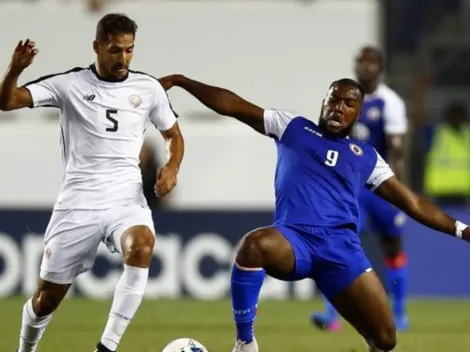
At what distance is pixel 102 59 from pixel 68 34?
371 inches

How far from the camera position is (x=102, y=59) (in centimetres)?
830

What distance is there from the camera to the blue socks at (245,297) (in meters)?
8.23

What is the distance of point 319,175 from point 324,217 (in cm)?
27

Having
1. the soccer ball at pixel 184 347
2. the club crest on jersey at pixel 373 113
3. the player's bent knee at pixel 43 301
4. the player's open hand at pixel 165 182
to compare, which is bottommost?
the soccer ball at pixel 184 347

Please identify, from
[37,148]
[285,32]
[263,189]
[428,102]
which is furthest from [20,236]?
[428,102]

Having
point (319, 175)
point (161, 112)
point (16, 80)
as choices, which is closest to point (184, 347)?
point (319, 175)

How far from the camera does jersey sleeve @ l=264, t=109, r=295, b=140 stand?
8.63 m

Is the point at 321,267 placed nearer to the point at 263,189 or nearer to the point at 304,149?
the point at 304,149

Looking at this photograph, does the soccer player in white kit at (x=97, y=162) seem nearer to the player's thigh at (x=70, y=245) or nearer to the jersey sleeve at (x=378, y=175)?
the player's thigh at (x=70, y=245)

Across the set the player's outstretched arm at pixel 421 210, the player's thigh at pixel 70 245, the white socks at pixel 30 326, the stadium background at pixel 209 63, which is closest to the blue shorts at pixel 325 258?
the player's outstretched arm at pixel 421 210

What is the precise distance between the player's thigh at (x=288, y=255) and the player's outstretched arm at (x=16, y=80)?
1.64m

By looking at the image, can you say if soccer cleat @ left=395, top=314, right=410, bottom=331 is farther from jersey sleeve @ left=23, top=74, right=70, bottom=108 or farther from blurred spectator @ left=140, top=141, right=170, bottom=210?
jersey sleeve @ left=23, top=74, right=70, bottom=108

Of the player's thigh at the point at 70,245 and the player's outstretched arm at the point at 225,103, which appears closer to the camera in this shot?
the player's thigh at the point at 70,245

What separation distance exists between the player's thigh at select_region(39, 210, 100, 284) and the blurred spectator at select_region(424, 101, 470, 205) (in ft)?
29.8
